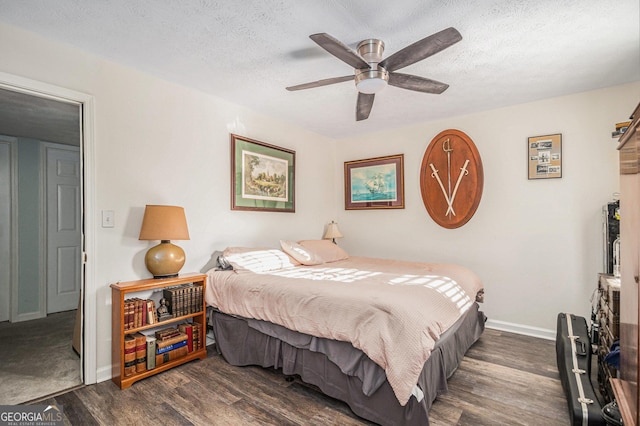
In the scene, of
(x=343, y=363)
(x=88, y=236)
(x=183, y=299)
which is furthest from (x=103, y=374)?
(x=343, y=363)

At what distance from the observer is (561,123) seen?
3146 mm

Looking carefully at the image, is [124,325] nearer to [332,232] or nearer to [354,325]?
[354,325]

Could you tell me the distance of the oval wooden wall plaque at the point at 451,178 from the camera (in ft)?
11.8

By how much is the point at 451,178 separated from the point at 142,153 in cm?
328

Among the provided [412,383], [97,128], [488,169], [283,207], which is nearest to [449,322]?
[412,383]

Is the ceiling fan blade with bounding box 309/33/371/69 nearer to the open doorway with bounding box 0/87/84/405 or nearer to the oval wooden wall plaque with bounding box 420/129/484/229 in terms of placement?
the oval wooden wall plaque with bounding box 420/129/484/229

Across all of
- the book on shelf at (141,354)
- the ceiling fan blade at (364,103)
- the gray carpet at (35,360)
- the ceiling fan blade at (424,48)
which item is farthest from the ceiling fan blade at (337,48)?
the gray carpet at (35,360)

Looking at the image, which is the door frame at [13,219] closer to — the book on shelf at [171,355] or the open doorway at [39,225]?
the open doorway at [39,225]

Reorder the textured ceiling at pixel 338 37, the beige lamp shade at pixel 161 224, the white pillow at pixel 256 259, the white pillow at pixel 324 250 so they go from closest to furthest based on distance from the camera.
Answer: the textured ceiling at pixel 338 37, the beige lamp shade at pixel 161 224, the white pillow at pixel 256 259, the white pillow at pixel 324 250

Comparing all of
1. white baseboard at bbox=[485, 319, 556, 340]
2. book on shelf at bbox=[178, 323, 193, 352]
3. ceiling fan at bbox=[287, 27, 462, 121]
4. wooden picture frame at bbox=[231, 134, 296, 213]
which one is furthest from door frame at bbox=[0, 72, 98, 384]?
white baseboard at bbox=[485, 319, 556, 340]

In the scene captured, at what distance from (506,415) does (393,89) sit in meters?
2.69

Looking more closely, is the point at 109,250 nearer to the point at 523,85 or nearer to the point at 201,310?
the point at 201,310

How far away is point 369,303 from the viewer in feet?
6.16

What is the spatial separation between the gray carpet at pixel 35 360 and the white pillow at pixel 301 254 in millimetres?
1974
